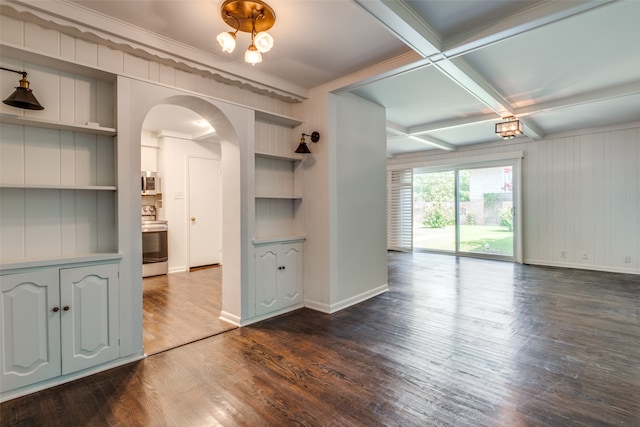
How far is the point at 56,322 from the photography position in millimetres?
2178

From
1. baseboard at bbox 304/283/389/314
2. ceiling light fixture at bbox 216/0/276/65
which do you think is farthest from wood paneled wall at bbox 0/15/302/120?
baseboard at bbox 304/283/389/314

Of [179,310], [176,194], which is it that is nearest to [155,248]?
[176,194]

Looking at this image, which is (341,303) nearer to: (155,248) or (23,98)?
(23,98)

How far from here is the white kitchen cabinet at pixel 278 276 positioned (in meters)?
3.44

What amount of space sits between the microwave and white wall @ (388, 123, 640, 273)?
718 cm

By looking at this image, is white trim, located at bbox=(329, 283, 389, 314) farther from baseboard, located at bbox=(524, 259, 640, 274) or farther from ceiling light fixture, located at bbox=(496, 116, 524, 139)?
baseboard, located at bbox=(524, 259, 640, 274)

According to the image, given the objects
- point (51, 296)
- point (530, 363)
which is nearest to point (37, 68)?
point (51, 296)

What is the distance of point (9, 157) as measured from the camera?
214 centimetres

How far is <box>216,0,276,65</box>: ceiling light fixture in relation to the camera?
206 centimetres

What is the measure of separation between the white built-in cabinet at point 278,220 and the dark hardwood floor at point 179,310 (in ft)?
2.04

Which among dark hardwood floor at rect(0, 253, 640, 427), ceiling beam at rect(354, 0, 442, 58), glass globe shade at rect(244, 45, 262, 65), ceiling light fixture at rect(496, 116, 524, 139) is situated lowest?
dark hardwood floor at rect(0, 253, 640, 427)

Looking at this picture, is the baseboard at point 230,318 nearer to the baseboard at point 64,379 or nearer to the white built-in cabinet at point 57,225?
the baseboard at point 64,379

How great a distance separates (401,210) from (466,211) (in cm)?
167

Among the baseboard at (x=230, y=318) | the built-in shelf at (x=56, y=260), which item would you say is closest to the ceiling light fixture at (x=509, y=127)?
the baseboard at (x=230, y=318)
